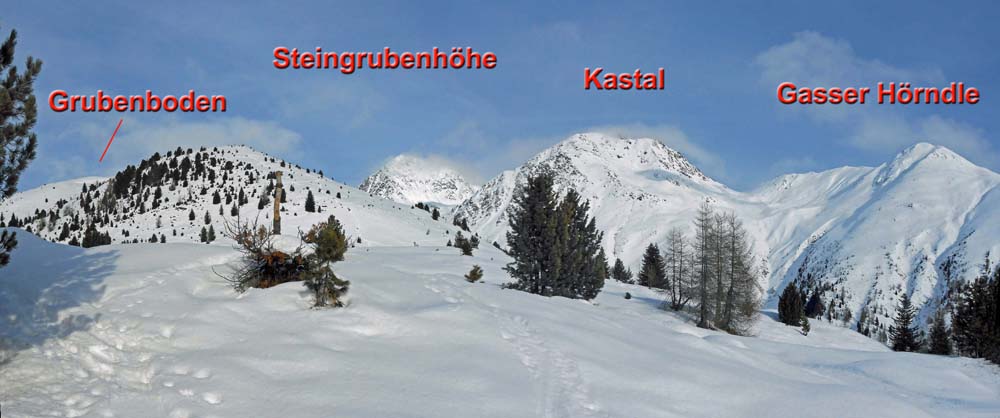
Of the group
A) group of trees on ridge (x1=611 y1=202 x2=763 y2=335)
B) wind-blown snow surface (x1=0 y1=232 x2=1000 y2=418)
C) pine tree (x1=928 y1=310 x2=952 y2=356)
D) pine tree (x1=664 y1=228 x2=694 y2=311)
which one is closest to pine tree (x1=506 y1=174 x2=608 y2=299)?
wind-blown snow surface (x1=0 y1=232 x2=1000 y2=418)

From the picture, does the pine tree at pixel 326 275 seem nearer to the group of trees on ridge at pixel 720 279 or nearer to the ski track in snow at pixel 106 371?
the ski track in snow at pixel 106 371

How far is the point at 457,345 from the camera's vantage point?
400 inches

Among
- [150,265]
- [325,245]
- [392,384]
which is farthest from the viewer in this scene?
[150,265]

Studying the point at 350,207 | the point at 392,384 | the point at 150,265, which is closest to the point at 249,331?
the point at 392,384

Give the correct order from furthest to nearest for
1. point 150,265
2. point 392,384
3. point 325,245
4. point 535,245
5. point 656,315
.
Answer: point 656,315, point 535,245, point 150,265, point 325,245, point 392,384

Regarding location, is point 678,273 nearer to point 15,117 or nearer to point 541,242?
point 541,242

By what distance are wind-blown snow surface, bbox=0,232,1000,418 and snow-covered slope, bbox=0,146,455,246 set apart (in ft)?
121

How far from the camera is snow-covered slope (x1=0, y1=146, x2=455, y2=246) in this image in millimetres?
53000

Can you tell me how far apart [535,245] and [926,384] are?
1694cm

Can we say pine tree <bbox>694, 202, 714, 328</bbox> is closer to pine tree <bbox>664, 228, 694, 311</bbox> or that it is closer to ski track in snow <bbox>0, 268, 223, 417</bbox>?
pine tree <bbox>664, 228, 694, 311</bbox>

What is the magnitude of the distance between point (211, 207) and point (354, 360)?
5672cm

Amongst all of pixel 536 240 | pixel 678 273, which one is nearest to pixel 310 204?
pixel 536 240

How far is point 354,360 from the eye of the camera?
8.84 m

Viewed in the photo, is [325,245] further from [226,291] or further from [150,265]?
[150,265]
